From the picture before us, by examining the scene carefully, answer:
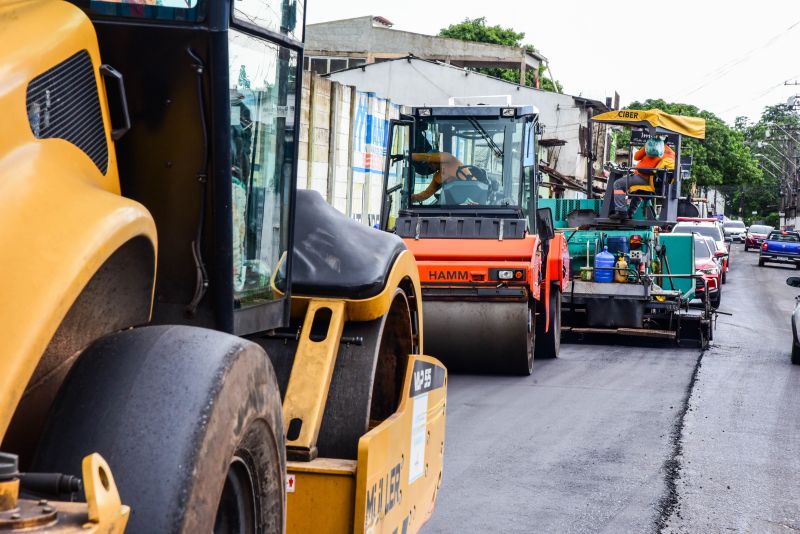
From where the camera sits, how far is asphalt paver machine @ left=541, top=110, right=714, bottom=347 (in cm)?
1587

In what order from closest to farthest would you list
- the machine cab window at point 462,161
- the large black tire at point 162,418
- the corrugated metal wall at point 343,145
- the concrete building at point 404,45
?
the large black tire at point 162,418 → the machine cab window at point 462,161 → the corrugated metal wall at point 343,145 → the concrete building at point 404,45

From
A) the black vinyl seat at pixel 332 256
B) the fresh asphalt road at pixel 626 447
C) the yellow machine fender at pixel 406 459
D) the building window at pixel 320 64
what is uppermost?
the building window at pixel 320 64

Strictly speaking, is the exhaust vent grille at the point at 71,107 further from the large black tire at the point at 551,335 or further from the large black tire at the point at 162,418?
the large black tire at the point at 551,335

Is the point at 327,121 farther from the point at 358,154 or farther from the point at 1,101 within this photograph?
the point at 1,101

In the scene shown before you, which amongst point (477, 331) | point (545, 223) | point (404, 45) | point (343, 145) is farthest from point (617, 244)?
point (404, 45)

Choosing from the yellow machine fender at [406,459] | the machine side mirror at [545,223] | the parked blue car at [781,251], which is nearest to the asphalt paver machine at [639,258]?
the machine side mirror at [545,223]

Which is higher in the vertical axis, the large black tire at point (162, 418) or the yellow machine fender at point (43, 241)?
the yellow machine fender at point (43, 241)

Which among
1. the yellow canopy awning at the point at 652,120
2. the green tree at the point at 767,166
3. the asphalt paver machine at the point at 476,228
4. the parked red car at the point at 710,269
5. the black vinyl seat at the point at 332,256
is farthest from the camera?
the green tree at the point at 767,166

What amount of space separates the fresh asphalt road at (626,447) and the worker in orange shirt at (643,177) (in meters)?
4.88

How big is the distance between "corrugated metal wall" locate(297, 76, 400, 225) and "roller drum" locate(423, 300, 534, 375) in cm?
914

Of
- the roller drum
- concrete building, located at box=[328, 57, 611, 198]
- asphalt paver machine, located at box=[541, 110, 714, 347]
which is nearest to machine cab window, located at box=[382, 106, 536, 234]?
the roller drum

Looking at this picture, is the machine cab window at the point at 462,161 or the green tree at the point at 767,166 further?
the green tree at the point at 767,166

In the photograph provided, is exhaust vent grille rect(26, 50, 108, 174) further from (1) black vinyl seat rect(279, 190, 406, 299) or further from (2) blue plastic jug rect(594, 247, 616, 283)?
(2) blue plastic jug rect(594, 247, 616, 283)

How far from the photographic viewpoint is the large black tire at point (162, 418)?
2.11 meters
